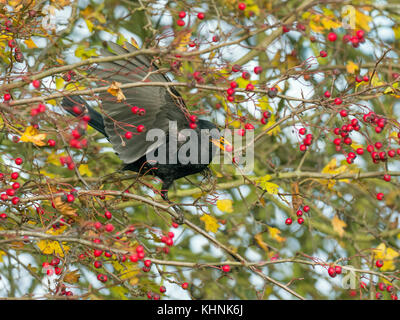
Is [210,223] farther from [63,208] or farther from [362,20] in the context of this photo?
[362,20]

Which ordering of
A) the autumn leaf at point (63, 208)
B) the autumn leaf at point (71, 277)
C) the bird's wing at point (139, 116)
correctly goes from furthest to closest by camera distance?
the bird's wing at point (139, 116), the autumn leaf at point (71, 277), the autumn leaf at point (63, 208)

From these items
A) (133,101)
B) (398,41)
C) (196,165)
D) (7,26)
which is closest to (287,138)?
(398,41)

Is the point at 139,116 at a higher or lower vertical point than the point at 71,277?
higher

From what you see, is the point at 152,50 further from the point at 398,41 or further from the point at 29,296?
the point at 398,41

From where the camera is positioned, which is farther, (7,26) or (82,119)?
(7,26)

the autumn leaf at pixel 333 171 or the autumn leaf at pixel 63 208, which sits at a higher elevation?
the autumn leaf at pixel 333 171

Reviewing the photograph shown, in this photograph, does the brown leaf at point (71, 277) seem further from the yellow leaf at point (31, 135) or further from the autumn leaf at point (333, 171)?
the autumn leaf at point (333, 171)

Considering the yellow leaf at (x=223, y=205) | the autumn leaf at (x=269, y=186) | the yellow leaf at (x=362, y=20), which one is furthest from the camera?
the yellow leaf at (x=362, y=20)

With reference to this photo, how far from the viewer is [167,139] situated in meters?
4.17

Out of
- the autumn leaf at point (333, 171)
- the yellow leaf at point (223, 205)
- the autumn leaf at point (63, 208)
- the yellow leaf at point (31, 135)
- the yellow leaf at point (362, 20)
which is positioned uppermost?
the yellow leaf at point (362, 20)

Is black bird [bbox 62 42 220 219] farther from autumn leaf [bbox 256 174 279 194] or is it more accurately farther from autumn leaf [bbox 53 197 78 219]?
autumn leaf [bbox 53 197 78 219]

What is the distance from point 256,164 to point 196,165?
1802 mm

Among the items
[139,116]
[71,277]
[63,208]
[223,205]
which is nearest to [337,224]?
[223,205]

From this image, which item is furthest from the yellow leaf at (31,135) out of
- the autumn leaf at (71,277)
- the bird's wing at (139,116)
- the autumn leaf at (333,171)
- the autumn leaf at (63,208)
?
the autumn leaf at (333,171)
